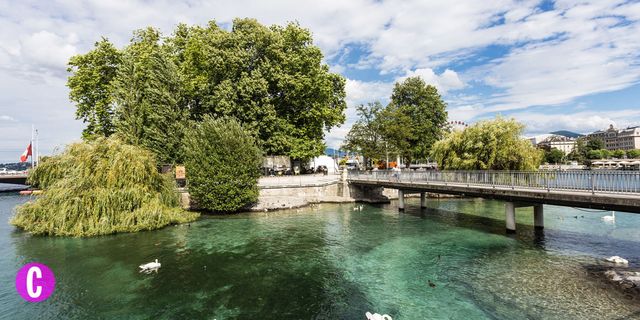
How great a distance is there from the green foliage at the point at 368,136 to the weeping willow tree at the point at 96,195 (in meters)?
27.9

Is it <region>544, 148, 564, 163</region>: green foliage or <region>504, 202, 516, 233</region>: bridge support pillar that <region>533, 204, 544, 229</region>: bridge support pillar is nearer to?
<region>504, 202, 516, 233</region>: bridge support pillar

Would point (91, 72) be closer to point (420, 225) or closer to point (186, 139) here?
point (186, 139)

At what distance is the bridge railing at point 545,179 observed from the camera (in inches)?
549

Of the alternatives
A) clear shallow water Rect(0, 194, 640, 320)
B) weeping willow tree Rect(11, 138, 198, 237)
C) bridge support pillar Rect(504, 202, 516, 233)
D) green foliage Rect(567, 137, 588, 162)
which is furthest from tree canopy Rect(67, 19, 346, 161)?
green foliage Rect(567, 137, 588, 162)

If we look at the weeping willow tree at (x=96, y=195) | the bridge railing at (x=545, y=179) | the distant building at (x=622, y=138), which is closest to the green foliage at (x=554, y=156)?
the distant building at (x=622, y=138)

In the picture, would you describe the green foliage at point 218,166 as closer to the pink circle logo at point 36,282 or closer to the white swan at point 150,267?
the pink circle logo at point 36,282

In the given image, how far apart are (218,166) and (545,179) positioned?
23774mm

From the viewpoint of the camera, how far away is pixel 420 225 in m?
23.8

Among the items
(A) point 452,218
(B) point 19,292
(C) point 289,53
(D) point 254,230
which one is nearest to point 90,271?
(B) point 19,292

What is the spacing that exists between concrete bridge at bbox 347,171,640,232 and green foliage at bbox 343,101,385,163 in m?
16.7

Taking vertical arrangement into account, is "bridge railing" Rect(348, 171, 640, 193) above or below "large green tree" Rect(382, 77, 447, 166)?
below

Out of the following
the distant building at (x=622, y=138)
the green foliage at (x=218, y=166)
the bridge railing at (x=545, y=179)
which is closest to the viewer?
the bridge railing at (x=545, y=179)

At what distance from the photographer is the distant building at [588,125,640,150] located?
14875 centimetres

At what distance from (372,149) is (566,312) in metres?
35.9
